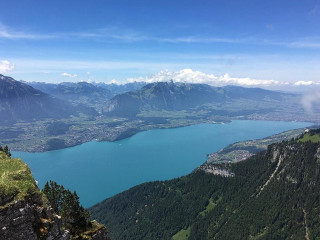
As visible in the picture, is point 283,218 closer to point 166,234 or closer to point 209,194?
point 209,194

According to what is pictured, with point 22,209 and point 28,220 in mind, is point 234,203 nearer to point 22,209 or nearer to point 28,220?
point 28,220

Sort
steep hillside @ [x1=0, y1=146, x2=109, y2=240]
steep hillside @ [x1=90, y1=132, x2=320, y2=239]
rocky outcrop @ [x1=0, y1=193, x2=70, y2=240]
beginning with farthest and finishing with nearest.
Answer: steep hillside @ [x1=90, y1=132, x2=320, y2=239] → steep hillside @ [x1=0, y1=146, x2=109, y2=240] → rocky outcrop @ [x1=0, y1=193, x2=70, y2=240]

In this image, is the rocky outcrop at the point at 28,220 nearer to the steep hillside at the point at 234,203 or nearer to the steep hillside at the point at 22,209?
the steep hillside at the point at 22,209

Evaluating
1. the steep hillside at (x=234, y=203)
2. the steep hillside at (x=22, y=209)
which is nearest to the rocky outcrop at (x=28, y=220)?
the steep hillside at (x=22, y=209)

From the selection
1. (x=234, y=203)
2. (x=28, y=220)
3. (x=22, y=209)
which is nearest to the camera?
(x=22, y=209)

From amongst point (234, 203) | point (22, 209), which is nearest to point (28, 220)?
point (22, 209)

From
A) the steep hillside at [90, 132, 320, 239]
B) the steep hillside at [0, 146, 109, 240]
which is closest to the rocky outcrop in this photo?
the steep hillside at [0, 146, 109, 240]

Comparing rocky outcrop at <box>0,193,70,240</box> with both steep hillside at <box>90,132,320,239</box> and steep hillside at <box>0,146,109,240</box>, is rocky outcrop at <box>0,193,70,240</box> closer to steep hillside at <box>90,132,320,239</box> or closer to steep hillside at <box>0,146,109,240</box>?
steep hillside at <box>0,146,109,240</box>

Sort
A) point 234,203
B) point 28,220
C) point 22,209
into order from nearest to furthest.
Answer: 1. point 22,209
2. point 28,220
3. point 234,203
